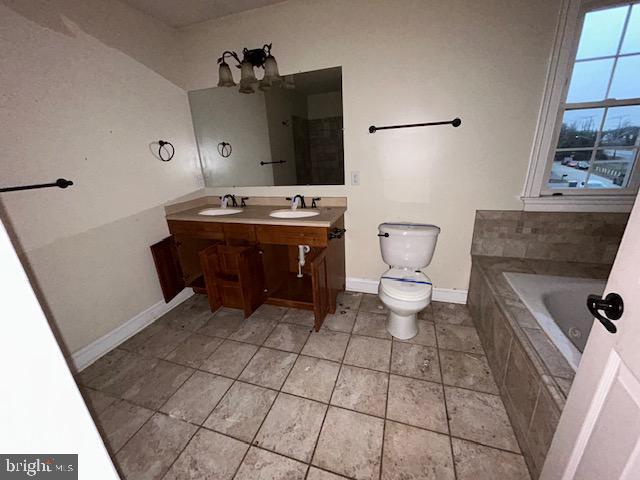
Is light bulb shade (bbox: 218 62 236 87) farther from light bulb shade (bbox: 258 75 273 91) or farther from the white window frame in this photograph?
the white window frame

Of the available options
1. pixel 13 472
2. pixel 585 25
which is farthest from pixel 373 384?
pixel 585 25

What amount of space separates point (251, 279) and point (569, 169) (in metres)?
2.37

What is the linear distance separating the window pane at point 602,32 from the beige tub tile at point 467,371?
1.95 metres

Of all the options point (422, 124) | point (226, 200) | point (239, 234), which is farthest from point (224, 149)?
point (422, 124)

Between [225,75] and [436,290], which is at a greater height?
[225,75]

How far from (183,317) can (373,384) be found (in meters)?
1.61

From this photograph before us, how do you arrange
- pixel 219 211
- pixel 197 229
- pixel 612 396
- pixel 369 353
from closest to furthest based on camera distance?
pixel 612 396, pixel 369 353, pixel 197 229, pixel 219 211

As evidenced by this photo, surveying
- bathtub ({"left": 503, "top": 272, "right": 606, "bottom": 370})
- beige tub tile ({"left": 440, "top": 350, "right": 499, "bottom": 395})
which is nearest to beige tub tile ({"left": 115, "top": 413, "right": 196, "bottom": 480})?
beige tub tile ({"left": 440, "top": 350, "right": 499, "bottom": 395})

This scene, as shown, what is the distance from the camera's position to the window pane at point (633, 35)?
4.65 feet

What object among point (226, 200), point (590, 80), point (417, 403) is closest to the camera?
point (417, 403)

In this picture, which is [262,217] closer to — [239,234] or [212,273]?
[239,234]

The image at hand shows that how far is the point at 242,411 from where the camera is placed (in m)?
1.33

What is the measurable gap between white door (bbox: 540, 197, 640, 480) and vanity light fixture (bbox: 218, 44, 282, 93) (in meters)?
2.06

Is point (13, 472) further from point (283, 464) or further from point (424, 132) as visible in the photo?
point (424, 132)
